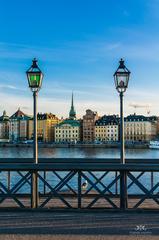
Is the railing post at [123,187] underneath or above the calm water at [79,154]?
above

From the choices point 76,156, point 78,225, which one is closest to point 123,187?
point 78,225

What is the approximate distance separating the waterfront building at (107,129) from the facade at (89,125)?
2329mm

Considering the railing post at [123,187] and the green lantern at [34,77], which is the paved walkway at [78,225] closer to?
the railing post at [123,187]

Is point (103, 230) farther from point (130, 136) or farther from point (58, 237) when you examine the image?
point (130, 136)

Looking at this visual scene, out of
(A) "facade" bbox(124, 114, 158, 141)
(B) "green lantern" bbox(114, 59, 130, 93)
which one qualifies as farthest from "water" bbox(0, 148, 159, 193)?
(A) "facade" bbox(124, 114, 158, 141)

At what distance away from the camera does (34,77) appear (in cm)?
1157

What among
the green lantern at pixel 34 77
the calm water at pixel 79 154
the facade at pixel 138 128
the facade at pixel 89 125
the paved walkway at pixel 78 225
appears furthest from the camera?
the facade at pixel 89 125

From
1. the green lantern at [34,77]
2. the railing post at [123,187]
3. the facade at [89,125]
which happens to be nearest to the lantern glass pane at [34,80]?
the green lantern at [34,77]

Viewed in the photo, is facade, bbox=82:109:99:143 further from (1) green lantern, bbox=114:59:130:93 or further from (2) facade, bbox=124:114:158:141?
(1) green lantern, bbox=114:59:130:93

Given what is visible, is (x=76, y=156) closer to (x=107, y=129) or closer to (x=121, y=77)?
(x=121, y=77)

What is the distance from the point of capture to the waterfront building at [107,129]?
7549 inches

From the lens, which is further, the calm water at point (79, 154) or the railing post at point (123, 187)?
the calm water at point (79, 154)

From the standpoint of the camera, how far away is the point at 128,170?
997 cm

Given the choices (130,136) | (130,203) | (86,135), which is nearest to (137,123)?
(130,136)
